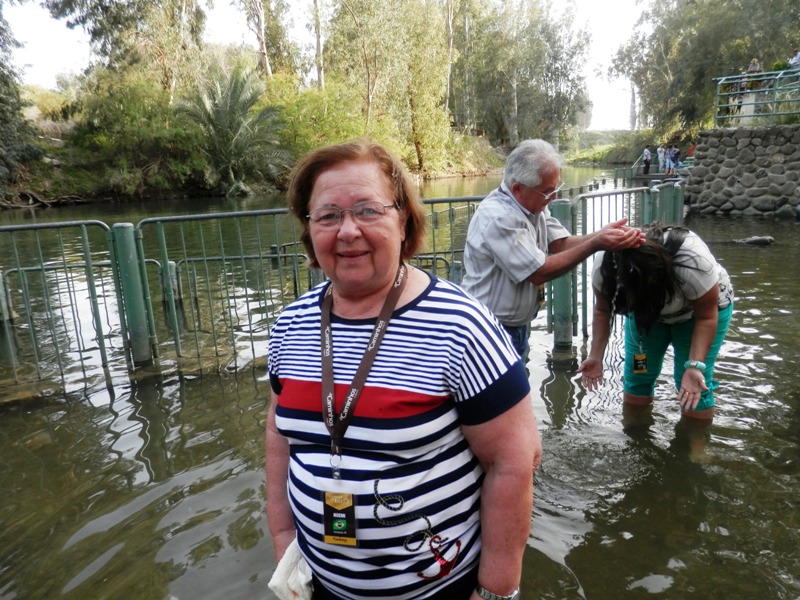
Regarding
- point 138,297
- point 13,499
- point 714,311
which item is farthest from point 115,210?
point 714,311

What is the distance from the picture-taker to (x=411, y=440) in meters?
1.43

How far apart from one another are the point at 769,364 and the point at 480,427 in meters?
4.87

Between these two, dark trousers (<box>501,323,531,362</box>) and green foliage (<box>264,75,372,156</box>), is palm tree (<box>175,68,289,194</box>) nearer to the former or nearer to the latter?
green foliage (<box>264,75,372,156</box>)

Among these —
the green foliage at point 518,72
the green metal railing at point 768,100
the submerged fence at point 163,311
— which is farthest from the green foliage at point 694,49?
the submerged fence at point 163,311

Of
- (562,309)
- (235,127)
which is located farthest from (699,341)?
(235,127)

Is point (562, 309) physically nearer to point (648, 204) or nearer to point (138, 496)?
point (648, 204)

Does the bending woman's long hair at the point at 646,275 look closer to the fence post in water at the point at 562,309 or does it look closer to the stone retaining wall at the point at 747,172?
the fence post in water at the point at 562,309

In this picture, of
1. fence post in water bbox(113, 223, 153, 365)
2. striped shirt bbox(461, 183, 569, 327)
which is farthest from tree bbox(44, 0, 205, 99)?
striped shirt bbox(461, 183, 569, 327)

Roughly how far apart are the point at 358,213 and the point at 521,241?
1713 mm

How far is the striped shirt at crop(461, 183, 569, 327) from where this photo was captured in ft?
10.4

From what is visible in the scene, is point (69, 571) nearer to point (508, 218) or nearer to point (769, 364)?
point (508, 218)

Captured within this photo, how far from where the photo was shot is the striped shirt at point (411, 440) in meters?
1.43

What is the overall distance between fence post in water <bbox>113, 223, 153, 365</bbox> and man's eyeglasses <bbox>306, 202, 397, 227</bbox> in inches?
167

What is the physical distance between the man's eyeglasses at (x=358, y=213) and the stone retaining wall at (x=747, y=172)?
54.7 feet
